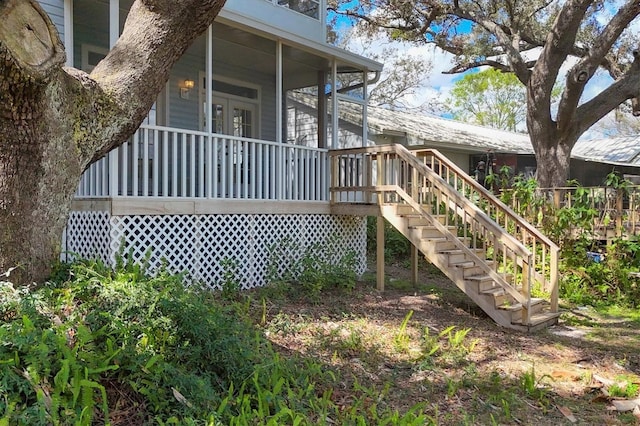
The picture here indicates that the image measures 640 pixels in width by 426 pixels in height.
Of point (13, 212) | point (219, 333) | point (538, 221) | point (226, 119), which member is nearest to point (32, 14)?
point (13, 212)

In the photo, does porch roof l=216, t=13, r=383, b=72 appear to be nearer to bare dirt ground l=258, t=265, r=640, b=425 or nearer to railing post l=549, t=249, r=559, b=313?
bare dirt ground l=258, t=265, r=640, b=425

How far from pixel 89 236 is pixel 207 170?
1.72 metres

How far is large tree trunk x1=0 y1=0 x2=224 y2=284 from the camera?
3537 mm

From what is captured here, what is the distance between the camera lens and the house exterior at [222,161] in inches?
249

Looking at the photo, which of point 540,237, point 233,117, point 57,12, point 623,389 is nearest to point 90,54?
point 57,12

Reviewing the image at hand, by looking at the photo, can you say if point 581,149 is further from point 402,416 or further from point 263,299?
point 402,416

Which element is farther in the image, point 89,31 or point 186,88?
point 186,88

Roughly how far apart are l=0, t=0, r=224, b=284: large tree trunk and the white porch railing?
4.99 feet

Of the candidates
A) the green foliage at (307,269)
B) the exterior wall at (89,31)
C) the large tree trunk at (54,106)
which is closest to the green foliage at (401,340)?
the green foliage at (307,269)

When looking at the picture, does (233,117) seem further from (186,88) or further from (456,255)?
(456,255)

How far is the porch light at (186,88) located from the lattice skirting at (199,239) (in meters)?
3.28

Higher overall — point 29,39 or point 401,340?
point 29,39

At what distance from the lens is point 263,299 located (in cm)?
621

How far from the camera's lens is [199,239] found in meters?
6.88
